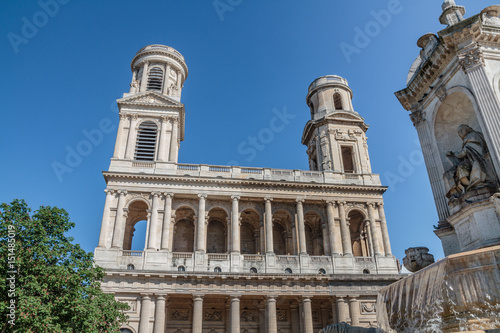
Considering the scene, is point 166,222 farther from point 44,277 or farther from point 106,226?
point 44,277

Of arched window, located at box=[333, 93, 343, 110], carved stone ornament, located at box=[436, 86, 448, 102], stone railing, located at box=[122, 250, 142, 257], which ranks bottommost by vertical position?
carved stone ornament, located at box=[436, 86, 448, 102]

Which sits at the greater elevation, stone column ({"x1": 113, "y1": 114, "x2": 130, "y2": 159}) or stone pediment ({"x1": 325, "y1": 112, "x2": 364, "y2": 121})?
stone pediment ({"x1": 325, "y1": 112, "x2": 364, "y2": 121})

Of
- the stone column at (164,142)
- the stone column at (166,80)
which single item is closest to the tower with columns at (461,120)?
the stone column at (164,142)

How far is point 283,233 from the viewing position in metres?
32.1

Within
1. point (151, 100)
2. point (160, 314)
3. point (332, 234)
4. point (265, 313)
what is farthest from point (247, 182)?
point (160, 314)

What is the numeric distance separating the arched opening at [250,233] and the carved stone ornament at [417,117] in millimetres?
21130

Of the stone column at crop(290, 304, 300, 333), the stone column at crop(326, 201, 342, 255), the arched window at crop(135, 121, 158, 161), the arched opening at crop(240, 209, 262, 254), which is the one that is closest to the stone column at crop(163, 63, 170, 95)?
the arched window at crop(135, 121, 158, 161)

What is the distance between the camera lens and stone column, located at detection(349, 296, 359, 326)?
25.5 meters

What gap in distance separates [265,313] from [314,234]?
901 centimetres

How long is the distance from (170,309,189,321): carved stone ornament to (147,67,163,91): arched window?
19262 millimetres

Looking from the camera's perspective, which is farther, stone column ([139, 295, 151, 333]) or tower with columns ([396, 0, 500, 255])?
stone column ([139, 295, 151, 333])

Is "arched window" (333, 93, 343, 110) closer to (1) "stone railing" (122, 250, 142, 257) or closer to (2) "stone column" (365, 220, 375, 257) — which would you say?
(2) "stone column" (365, 220, 375, 257)

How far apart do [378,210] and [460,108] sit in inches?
919

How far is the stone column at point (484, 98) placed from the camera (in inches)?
275
